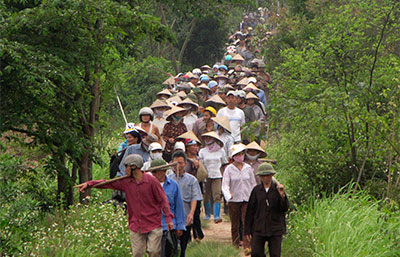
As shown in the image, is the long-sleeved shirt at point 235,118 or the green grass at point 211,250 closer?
the green grass at point 211,250

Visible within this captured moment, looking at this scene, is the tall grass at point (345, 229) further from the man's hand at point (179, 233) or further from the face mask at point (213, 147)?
the face mask at point (213, 147)

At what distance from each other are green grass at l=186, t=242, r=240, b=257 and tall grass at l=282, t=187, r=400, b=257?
86 cm

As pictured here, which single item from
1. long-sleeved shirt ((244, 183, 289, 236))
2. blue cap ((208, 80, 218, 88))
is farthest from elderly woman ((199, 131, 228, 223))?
blue cap ((208, 80, 218, 88))

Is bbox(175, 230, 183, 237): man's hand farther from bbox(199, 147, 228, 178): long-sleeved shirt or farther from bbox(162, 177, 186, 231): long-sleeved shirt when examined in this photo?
bbox(199, 147, 228, 178): long-sleeved shirt

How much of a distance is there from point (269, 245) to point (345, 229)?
1.36 m

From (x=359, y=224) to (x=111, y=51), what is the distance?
5.11 metres

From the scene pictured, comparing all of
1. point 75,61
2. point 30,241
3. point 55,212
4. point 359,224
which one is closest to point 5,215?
point 30,241

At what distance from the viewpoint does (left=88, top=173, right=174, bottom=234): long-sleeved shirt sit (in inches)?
325

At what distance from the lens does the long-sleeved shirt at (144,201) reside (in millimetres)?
8258

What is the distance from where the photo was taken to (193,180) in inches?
395

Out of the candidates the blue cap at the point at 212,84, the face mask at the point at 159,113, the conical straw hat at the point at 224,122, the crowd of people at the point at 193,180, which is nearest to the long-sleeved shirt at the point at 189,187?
the crowd of people at the point at 193,180

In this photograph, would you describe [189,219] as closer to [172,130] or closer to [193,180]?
[193,180]

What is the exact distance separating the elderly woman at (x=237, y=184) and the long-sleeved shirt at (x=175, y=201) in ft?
5.50

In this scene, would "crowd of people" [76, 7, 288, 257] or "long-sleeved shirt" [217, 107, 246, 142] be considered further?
"long-sleeved shirt" [217, 107, 246, 142]
